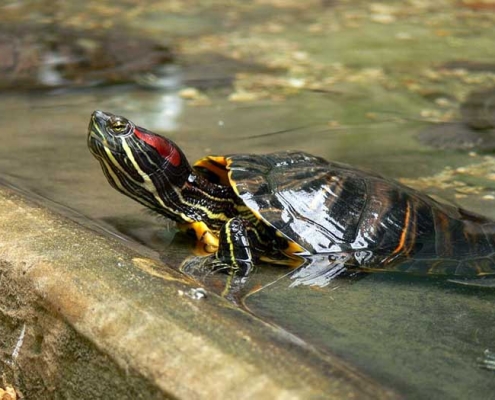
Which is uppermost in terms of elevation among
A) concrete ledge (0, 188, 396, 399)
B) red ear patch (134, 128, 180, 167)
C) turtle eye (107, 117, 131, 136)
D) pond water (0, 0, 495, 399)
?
turtle eye (107, 117, 131, 136)

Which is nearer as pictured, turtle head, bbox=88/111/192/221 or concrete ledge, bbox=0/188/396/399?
concrete ledge, bbox=0/188/396/399

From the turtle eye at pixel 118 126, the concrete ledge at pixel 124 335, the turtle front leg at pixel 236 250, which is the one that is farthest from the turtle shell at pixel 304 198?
the concrete ledge at pixel 124 335

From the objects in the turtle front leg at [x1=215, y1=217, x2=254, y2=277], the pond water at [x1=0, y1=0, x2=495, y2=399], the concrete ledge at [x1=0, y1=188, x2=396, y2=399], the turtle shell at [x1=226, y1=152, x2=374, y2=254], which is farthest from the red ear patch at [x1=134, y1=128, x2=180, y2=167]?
the concrete ledge at [x1=0, y1=188, x2=396, y2=399]

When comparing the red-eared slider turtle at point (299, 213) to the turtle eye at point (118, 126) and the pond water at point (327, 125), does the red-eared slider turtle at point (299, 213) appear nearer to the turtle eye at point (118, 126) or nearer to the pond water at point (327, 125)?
the turtle eye at point (118, 126)

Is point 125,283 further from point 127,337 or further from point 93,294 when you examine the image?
point 127,337

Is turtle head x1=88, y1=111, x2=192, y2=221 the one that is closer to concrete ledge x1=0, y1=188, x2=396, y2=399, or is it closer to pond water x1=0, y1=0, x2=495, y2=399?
pond water x1=0, y1=0, x2=495, y2=399

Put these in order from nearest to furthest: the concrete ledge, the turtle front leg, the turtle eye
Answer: the concrete ledge → the turtle front leg → the turtle eye

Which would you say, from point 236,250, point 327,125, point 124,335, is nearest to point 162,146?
point 236,250

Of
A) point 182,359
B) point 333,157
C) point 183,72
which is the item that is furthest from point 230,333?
point 183,72
